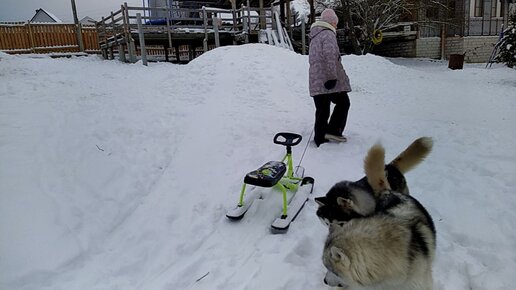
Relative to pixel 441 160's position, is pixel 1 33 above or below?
above

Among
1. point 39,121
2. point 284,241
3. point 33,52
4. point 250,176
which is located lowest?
point 284,241

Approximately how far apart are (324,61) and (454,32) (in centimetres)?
1929

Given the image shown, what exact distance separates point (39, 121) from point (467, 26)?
22.0m

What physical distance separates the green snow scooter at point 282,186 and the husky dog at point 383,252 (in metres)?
0.91

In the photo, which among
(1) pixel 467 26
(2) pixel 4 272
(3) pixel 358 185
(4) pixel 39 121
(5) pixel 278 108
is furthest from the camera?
(1) pixel 467 26

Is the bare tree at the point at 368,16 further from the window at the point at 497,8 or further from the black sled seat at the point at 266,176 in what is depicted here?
the black sled seat at the point at 266,176

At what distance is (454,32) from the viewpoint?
19.8 metres

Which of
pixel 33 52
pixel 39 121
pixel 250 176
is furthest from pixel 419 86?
pixel 33 52

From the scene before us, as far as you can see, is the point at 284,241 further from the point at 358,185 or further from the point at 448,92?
the point at 448,92

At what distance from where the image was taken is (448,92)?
9070mm

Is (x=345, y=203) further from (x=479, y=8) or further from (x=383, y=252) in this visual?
(x=479, y=8)

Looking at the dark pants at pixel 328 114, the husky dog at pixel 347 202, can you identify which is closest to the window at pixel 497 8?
the dark pants at pixel 328 114

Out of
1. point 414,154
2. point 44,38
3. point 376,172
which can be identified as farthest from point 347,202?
point 44,38

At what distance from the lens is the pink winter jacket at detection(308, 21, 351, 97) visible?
14.5 feet
